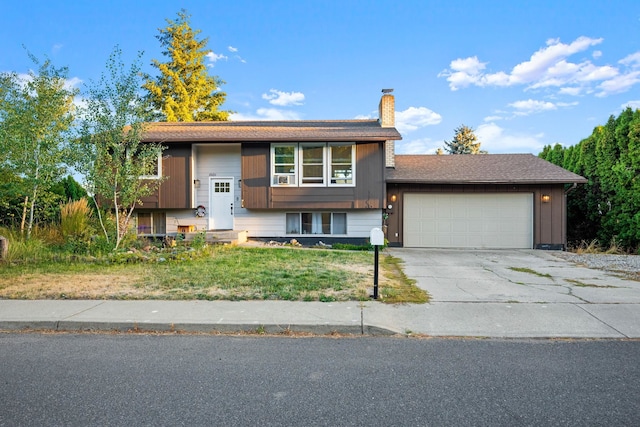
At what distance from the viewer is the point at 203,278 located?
24.2 ft

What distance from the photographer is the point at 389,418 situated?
2.71 meters

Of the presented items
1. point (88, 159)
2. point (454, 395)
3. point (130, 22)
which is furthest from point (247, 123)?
point (454, 395)

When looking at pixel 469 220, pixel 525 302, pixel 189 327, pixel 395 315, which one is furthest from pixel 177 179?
pixel 525 302

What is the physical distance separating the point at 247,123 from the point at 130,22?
239 inches

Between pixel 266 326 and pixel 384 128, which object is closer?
pixel 266 326

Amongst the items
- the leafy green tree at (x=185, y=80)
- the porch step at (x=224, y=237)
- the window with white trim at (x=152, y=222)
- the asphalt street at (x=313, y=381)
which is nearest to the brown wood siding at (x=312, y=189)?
the porch step at (x=224, y=237)

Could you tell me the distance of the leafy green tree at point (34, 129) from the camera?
36.6ft

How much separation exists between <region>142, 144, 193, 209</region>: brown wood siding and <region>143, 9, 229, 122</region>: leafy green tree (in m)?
14.2

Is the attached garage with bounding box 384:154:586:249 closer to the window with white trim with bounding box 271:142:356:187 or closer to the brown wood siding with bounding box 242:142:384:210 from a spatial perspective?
the brown wood siding with bounding box 242:142:384:210

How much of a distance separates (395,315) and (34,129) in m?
12.2

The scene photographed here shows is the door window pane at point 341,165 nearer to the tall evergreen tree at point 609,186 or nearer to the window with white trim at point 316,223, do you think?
the window with white trim at point 316,223

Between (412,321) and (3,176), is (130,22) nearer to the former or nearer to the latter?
(3,176)

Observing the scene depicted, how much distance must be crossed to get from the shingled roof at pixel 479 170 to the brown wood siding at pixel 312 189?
87 centimetres

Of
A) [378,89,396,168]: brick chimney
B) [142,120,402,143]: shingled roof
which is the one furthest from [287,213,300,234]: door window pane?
[378,89,396,168]: brick chimney
